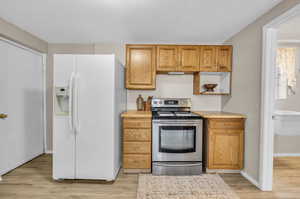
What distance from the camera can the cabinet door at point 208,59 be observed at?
122 inches

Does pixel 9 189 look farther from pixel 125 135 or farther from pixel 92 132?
pixel 125 135

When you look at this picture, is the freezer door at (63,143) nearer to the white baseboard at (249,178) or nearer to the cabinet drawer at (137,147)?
the cabinet drawer at (137,147)

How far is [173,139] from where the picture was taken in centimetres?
266

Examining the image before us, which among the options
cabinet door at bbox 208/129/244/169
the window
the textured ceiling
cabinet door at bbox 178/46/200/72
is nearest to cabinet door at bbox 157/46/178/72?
cabinet door at bbox 178/46/200/72

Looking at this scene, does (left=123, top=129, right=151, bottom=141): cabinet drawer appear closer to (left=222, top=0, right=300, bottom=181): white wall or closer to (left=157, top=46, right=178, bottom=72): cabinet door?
(left=157, top=46, right=178, bottom=72): cabinet door

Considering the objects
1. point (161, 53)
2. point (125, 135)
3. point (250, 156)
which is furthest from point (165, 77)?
point (250, 156)

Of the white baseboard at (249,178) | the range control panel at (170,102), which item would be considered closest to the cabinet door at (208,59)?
the range control panel at (170,102)

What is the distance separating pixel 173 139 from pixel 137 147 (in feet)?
1.93

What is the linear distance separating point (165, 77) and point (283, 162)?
276cm

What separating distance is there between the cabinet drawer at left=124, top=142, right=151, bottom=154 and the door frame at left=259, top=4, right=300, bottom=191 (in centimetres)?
160

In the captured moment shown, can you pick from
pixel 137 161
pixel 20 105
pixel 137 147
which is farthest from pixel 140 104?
pixel 20 105

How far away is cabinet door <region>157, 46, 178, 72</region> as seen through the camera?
3.10 meters

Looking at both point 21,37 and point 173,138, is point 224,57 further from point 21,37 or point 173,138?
point 21,37

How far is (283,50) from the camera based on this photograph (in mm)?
3471
